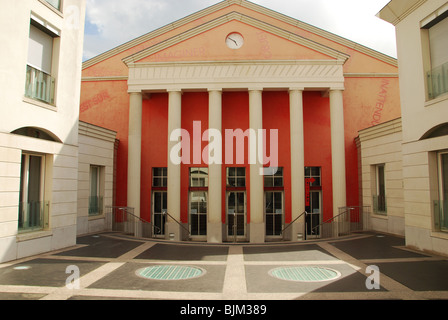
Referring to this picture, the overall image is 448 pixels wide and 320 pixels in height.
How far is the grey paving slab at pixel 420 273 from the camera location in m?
6.61

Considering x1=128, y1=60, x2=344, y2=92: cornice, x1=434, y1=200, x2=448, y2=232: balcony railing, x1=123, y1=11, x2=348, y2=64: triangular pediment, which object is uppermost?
x1=123, y1=11, x2=348, y2=64: triangular pediment

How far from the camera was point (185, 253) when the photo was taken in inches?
408

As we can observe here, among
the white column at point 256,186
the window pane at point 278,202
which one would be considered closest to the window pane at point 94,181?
the white column at point 256,186

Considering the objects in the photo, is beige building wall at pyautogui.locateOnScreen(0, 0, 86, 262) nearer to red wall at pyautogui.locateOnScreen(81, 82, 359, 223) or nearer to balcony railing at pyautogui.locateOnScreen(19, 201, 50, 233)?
balcony railing at pyautogui.locateOnScreen(19, 201, 50, 233)

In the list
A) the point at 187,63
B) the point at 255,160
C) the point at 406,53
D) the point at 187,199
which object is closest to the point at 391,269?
the point at 406,53

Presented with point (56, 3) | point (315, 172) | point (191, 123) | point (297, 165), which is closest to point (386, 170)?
point (297, 165)

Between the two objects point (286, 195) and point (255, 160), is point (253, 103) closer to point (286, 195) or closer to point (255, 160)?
point (255, 160)

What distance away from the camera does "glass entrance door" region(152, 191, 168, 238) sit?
690 inches

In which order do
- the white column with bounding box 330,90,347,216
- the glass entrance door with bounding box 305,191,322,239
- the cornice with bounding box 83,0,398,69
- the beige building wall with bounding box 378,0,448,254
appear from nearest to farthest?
the beige building wall with bounding box 378,0,448,254, the white column with bounding box 330,90,347,216, the glass entrance door with bounding box 305,191,322,239, the cornice with bounding box 83,0,398,69

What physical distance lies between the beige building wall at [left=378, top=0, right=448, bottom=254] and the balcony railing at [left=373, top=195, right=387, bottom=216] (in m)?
3.96

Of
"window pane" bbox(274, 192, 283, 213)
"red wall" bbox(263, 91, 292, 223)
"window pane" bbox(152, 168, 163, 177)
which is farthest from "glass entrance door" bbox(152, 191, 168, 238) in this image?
"red wall" bbox(263, 91, 292, 223)

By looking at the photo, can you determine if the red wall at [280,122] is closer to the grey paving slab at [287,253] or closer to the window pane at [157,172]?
the window pane at [157,172]

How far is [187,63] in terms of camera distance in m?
16.2
